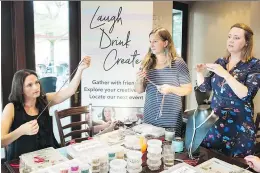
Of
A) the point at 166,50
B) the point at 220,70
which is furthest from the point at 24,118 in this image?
the point at 220,70

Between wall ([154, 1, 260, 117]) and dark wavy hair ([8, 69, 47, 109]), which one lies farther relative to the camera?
wall ([154, 1, 260, 117])

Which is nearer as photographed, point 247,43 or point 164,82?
point 247,43

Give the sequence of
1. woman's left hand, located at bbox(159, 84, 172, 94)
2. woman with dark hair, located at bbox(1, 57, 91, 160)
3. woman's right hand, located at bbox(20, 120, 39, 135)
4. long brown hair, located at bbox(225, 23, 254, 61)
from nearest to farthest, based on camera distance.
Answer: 1. woman's right hand, located at bbox(20, 120, 39, 135)
2. woman with dark hair, located at bbox(1, 57, 91, 160)
3. long brown hair, located at bbox(225, 23, 254, 61)
4. woman's left hand, located at bbox(159, 84, 172, 94)

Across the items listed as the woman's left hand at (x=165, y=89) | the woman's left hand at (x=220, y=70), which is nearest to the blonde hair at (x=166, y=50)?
the woman's left hand at (x=165, y=89)

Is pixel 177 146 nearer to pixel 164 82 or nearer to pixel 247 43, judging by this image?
pixel 164 82

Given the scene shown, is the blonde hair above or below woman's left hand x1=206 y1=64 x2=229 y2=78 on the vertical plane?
above

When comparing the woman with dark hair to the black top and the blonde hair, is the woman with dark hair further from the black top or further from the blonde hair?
the blonde hair

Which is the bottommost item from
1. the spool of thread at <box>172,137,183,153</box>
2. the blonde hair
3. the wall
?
the spool of thread at <box>172,137,183,153</box>

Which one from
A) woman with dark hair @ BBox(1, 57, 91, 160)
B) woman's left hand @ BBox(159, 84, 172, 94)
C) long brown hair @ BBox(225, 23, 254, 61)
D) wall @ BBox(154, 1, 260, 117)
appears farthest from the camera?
wall @ BBox(154, 1, 260, 117)

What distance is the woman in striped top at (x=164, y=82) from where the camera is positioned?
5.98 ft

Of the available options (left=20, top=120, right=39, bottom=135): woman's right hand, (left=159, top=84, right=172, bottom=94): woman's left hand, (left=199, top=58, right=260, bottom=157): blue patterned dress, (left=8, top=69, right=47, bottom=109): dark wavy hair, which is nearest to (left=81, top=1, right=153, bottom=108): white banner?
(left=159, top=84, right=172, bottom=94): woman's left hand

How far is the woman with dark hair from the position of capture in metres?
1.49

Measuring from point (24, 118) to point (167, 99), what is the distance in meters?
0.99

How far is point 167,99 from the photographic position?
6.05ft
